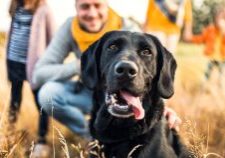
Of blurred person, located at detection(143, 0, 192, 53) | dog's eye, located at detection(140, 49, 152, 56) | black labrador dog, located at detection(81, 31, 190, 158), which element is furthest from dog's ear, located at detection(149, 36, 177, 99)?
blurred person, located at detection(143, 0, 192, 53)

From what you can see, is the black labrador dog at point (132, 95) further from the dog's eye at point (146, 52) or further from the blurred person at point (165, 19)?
the blurred person at point (165, 19)

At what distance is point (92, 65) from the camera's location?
4.71 metres

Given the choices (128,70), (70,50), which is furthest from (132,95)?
(70,50)

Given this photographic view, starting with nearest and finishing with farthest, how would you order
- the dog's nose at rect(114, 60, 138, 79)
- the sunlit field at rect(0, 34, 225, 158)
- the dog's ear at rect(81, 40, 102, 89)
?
the dog's nose at rect(114, 60, 138, 79)
the dog's ear at rect(81, 40, 102, 89)
the sunlit field at rect(0, 34, 225, 158)

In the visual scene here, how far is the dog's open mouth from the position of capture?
14.1 feet

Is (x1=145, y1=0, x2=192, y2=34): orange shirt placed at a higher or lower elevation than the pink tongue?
higher

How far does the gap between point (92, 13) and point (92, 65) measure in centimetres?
127

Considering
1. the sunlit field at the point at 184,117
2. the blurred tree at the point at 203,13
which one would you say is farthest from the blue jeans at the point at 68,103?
the blurred tree at the point at 203,13

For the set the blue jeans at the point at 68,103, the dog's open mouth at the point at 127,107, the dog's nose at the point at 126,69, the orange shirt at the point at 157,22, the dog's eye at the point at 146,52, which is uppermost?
the dog's eye at the point at 146,52

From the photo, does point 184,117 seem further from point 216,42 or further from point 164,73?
point 216,42

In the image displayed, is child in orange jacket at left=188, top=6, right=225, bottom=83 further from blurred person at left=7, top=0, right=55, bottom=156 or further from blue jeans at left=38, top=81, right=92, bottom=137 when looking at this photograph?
blue jeans at left=38, top=81, right=92, bottom=137

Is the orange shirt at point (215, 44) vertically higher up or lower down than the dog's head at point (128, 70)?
lower down

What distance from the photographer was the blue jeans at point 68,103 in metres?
5.97

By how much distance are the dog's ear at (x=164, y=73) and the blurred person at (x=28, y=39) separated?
214 cm
